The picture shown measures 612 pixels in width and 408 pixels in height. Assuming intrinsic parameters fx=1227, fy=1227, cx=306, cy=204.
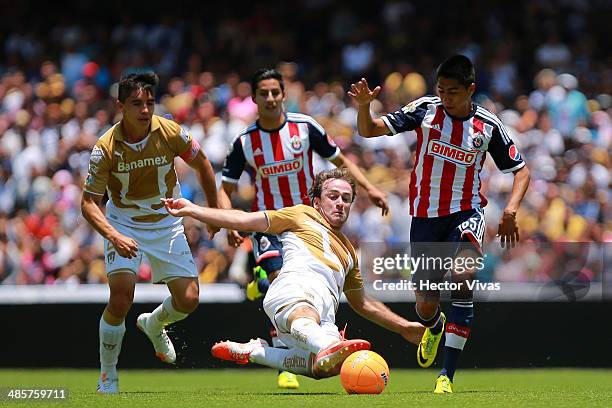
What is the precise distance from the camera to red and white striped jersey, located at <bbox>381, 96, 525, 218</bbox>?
9.31 metres

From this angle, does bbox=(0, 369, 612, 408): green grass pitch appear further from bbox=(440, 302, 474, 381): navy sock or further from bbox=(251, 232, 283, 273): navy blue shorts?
bbox=(251, 232, 283, 273): navy blue shorts

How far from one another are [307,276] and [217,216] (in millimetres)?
821

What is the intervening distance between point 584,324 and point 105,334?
18.5 ft

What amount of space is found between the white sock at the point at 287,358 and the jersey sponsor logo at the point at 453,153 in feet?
7.04

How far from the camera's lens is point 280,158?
1073 cm

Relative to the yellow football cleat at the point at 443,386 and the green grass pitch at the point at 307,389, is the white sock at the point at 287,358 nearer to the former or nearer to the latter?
the green grass pitch at the point at 307,389

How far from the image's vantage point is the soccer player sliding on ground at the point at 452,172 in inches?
362

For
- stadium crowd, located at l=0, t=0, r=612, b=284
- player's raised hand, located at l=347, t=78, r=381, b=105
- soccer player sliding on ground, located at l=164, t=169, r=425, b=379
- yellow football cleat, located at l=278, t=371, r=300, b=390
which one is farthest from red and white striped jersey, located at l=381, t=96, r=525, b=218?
stadium crowd, located at l=0, t=0, r=612, b=284

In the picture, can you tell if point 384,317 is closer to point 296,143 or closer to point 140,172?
point 140,172

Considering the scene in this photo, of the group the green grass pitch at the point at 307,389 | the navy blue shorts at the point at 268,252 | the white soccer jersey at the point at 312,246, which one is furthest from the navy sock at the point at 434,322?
the navy blue shorts at the point at 268,252

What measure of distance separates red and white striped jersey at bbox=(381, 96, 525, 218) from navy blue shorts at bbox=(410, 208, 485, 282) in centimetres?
7

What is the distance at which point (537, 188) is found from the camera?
15.3 m

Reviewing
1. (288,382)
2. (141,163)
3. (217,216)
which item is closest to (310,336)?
(217,216)

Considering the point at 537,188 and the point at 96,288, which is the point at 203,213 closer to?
the point at 96,288
